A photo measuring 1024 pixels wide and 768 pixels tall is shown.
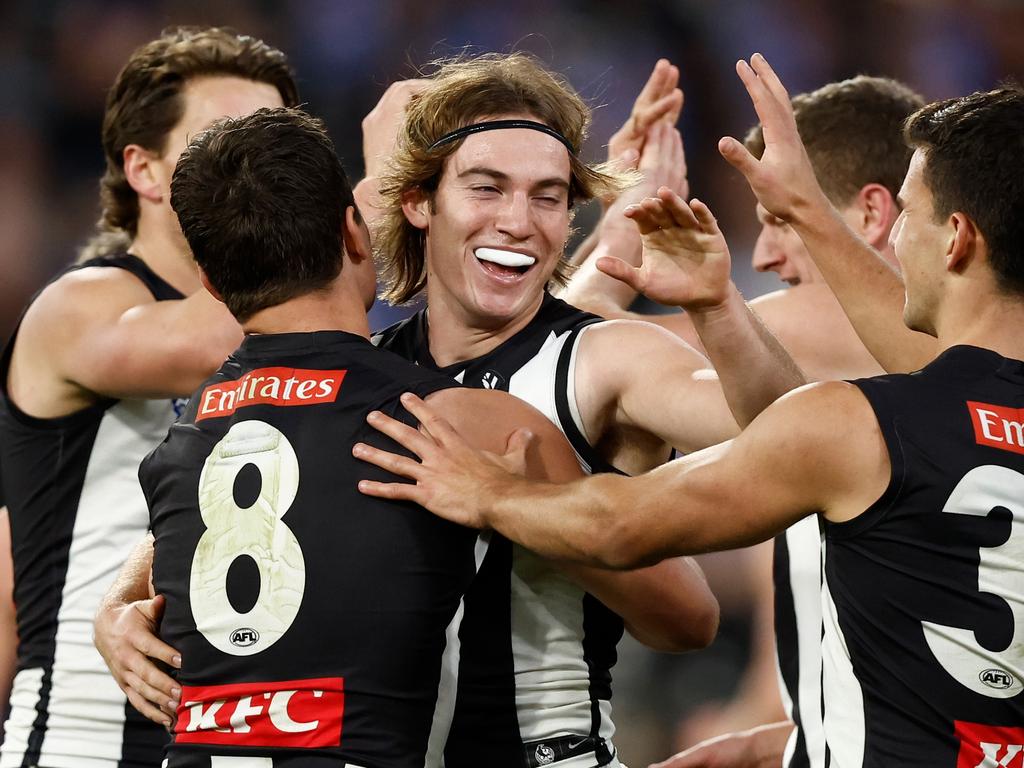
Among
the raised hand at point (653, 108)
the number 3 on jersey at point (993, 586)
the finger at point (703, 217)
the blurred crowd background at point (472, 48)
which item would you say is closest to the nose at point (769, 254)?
the raised hand at point (653, 108)

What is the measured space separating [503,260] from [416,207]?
375 mm

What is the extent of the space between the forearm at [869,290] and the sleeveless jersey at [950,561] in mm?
668

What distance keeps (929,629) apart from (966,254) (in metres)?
0.77

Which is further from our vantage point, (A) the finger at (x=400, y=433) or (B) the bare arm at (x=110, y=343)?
(B) the bare arm at (x=110, y=343)

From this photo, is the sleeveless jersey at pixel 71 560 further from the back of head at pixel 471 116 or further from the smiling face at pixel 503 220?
the smiling face at pixel 503 220

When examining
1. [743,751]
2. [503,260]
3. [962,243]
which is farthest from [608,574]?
[743,751]

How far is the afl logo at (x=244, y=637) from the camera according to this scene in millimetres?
2492

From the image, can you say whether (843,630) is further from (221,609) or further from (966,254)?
(221,609)

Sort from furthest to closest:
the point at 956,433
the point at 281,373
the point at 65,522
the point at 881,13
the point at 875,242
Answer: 1. the point at 881,13
2. the point at 875,242
3. the point at 65,522
4. the point at 281,373
5. the point at 956,433

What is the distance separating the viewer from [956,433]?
2439 mm

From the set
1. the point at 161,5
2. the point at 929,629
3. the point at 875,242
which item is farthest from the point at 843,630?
the point at 161,5

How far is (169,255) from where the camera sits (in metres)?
4.19

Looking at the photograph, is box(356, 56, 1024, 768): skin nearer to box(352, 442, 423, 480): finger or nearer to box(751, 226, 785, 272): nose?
box(352, 442, 423, 480): finger

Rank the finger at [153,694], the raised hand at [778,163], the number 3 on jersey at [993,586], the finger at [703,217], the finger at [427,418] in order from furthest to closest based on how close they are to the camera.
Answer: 1. the raised hand at [778,163]
2. the finger at [703,217]
3. the finger at [153,694]
4. the finger at [427,418]
5. the number 3 on jersey at [993,586]
